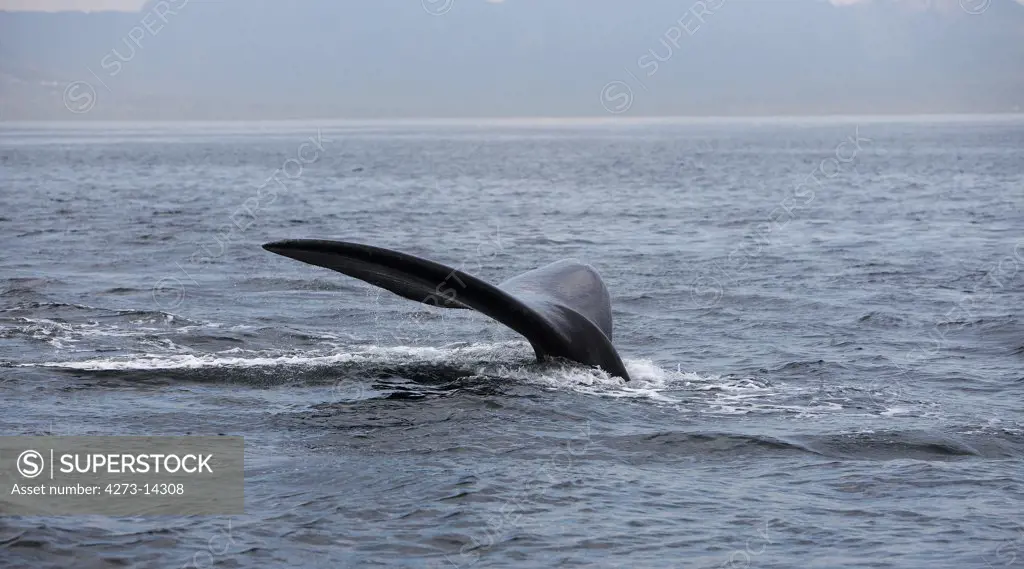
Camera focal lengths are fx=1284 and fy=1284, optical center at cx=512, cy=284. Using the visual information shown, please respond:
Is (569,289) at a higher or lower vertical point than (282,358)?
higher

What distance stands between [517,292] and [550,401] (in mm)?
1066

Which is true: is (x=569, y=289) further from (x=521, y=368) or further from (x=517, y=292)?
(x=521, y=368)

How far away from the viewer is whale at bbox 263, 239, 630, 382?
33.2ft

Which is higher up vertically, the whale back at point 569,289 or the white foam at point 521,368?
the whale back at point 569,289

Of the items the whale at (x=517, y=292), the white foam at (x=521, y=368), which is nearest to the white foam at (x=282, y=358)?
the white foam at (x=521, y=368)

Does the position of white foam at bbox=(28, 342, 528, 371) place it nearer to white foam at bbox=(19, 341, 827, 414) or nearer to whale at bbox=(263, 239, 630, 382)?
white foam at bbox=(19, 341, 827, 414)

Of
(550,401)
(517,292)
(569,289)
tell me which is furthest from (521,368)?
(550,401)

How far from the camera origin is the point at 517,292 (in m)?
11.5

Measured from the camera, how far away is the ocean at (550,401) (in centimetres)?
784

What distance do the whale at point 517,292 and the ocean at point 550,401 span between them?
1.15ft

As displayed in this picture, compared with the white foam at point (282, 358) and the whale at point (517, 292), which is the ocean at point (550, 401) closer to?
the white foam at point (282, 358)

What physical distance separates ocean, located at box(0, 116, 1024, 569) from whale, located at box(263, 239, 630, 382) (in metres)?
0.35

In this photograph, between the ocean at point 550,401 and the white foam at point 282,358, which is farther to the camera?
the white foam at point 282,358

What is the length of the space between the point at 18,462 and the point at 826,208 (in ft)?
103
